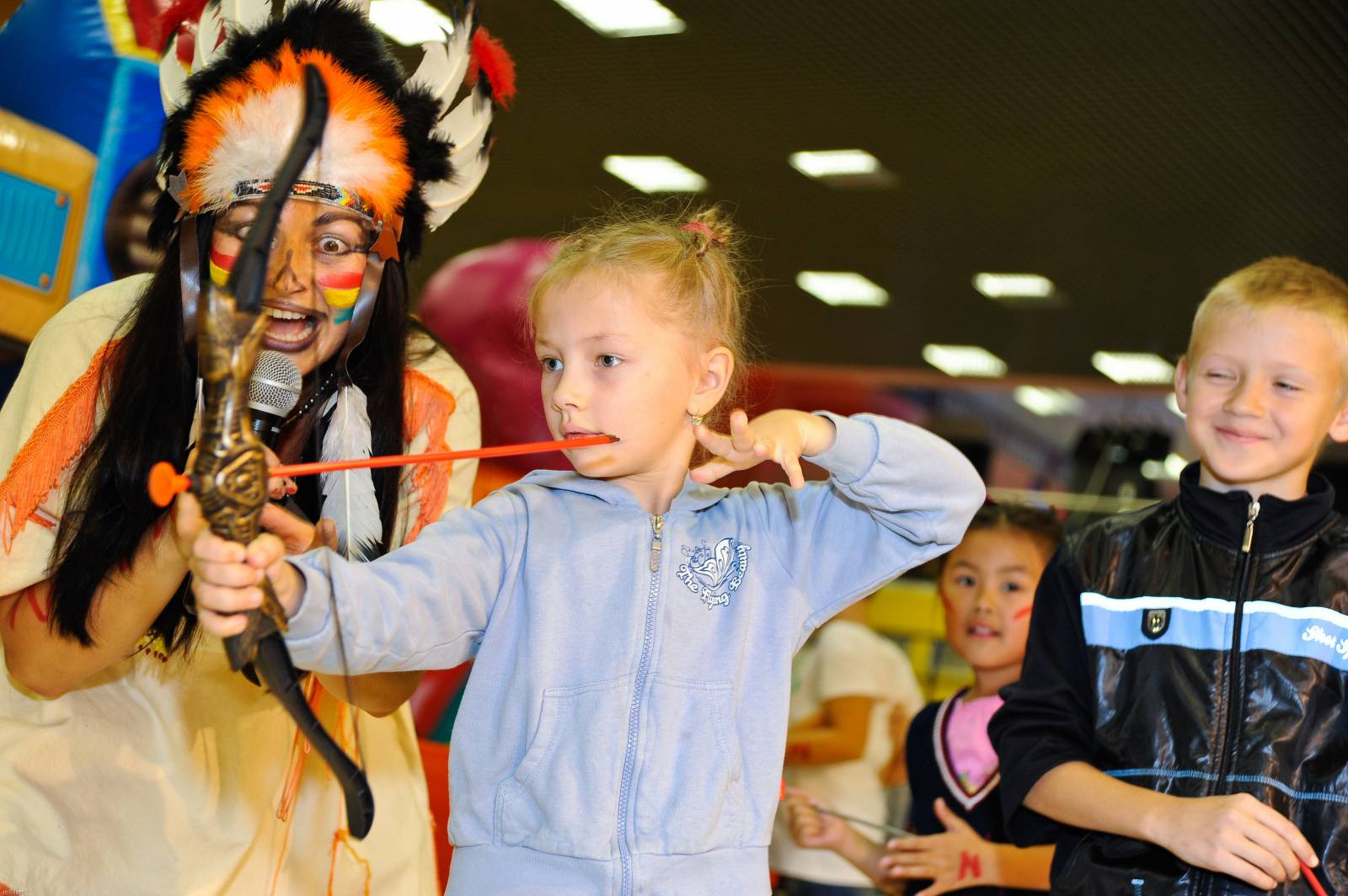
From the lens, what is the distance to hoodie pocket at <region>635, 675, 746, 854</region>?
119 cm

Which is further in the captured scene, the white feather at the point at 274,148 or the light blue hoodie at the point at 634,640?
the white feather at the point at 274,148

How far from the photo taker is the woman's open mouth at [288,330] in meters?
1.40

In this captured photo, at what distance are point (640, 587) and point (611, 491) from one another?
101 millimetres

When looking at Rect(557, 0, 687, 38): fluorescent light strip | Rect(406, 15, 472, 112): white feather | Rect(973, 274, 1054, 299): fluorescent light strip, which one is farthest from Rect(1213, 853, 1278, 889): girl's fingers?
Rect(973, 274, 1054, 299): fluorescent light strip

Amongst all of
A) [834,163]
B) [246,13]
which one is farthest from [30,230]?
[834,163]

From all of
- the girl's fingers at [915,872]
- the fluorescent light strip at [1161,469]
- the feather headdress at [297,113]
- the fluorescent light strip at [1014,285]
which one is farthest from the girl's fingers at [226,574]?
the fluorescent light strip at [1161,469]

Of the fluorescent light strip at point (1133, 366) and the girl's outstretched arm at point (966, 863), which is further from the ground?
the fluorescent light strip at point (1133, 366)

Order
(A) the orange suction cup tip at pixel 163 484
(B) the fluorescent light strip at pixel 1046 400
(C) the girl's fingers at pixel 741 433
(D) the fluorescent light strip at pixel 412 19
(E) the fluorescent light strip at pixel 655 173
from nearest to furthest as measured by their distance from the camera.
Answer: (A) the orange suction cup tip at pixel 163 484, (C) the girl's fingers at pixel 741 433, (D) the fluorescent light strip at pixel 412 19, (E) the fluorescent light strip at pixel 655 173, (B) the fluorescent light strip at pixel 1046 400

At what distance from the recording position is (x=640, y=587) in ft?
4.16

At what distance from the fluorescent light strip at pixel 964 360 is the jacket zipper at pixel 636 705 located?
21.7 feet

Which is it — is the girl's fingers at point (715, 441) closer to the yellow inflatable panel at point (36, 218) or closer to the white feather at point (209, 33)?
the white feather at point (209, 33)

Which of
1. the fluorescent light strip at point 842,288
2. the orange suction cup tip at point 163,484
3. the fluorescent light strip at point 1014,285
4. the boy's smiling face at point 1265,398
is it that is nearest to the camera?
the orange suction cup tip at point 163,484

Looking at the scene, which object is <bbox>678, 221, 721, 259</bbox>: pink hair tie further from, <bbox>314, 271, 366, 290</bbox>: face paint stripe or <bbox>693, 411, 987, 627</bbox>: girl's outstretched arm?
<bbox>314, 271, 366, 290</bbox>: face paint stripe

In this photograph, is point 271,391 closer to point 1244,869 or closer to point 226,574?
point 226,574
